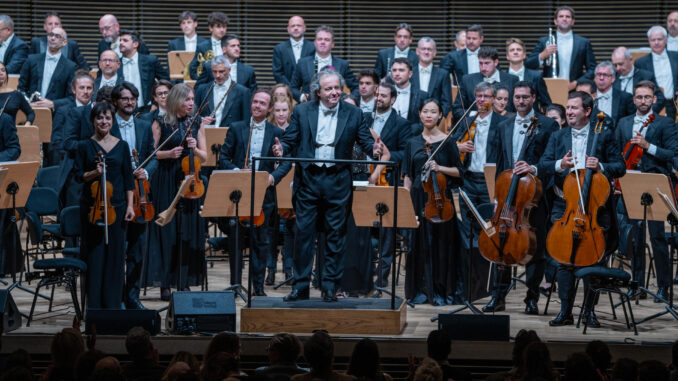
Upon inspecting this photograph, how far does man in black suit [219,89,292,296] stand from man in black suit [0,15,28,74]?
3.54m

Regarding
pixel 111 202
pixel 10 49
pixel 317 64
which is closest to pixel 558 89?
pixel 317 64

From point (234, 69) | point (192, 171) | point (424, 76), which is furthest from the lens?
point (234, 69)

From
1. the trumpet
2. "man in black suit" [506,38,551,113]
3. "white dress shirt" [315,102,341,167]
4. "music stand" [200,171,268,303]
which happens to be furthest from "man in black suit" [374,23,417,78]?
"white dress shirt" [315,102,341,167]

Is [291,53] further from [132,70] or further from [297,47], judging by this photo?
[132,70]

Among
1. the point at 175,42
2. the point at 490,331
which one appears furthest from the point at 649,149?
the point at 175,42

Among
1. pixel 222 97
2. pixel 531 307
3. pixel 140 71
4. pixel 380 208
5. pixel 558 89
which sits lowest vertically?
pixel 531 307

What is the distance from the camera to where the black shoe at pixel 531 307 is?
612cm

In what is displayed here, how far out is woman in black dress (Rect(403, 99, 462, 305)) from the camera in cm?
626

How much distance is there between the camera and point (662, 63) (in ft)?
28.4

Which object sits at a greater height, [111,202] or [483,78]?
[483,78]

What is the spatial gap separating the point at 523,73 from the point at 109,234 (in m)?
3.92

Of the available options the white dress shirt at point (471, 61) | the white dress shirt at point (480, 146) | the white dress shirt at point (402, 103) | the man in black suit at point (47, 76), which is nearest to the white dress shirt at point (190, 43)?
the man in black suit at point (47, 76)

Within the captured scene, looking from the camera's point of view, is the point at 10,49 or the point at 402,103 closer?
the point at 402,103

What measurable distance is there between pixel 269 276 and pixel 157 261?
2.64 ft
